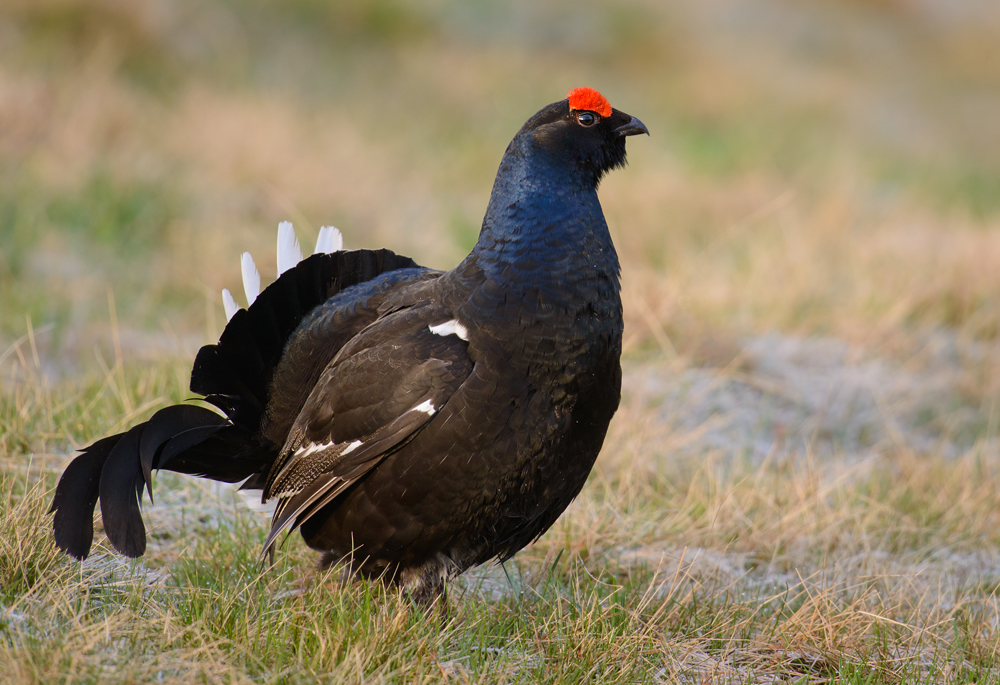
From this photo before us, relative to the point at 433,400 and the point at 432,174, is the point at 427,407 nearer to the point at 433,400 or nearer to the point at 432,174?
the point at 433,400

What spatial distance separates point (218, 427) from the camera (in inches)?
117

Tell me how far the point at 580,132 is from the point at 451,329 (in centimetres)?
74

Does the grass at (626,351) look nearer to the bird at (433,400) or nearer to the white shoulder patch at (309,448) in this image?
the bird at (433,400)

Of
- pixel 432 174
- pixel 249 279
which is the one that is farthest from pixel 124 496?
pixel 432 174

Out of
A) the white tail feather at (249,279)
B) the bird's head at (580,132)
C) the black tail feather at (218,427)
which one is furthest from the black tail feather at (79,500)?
the bird's head at (580,132)

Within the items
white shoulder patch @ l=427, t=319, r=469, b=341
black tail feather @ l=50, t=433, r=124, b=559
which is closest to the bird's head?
white shoulder patch @ l=427, t=319, r=469, b=341

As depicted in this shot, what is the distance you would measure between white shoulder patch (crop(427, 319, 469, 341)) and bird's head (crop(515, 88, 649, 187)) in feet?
1.92

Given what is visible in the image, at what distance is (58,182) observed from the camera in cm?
689

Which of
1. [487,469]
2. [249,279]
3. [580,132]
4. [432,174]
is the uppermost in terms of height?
[432,174]

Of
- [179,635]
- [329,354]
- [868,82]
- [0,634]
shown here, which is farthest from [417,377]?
[868,82]

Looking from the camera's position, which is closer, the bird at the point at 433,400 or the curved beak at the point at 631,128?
the bird at the point at 433,400

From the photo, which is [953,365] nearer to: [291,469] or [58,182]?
[291,469]

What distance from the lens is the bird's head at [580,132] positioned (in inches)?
109

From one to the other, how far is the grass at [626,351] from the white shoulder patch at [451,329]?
77 centimetres
